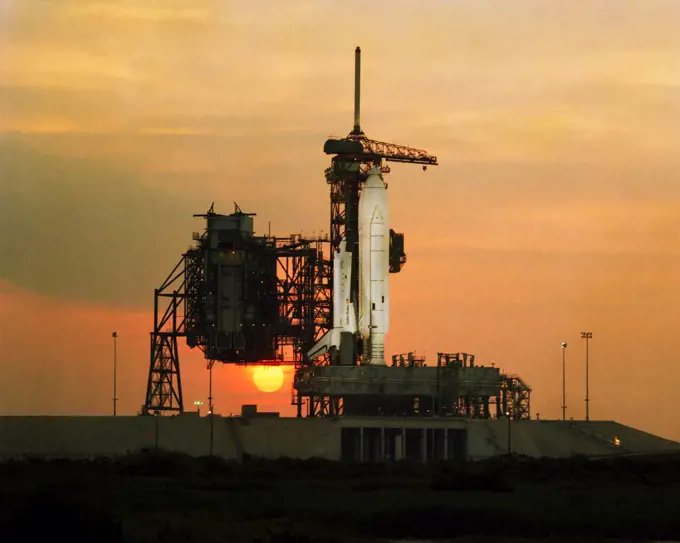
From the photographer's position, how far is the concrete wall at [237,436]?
5394 inches

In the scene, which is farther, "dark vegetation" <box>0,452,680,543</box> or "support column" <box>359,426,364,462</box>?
"support column" <box>359,426,364,462</box>

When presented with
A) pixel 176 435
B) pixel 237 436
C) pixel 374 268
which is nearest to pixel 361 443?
pixel 237 436

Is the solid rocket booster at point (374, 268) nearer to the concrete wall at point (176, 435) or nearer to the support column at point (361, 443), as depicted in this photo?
the support column at point (361, 443)

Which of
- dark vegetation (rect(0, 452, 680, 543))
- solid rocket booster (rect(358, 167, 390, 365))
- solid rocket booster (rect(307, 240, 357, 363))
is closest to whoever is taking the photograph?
dark vegetation (rect(0, 452, 680, 543))

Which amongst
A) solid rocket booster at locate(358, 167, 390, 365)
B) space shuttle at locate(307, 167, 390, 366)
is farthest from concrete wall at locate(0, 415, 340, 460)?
solid rocket booster at locate(358, 167, 390, 365)

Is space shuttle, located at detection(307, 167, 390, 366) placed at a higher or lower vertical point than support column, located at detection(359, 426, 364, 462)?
higher

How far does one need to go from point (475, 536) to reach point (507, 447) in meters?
63.6

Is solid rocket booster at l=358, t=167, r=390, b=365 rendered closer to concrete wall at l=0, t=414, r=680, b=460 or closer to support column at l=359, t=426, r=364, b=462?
support column at l=359, t=426, r=364, b=462

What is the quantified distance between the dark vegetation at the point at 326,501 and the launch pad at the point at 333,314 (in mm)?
23359

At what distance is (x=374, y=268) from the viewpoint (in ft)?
492

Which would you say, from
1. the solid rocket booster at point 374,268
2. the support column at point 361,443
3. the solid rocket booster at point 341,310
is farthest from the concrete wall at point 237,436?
the solid rocket booster at point 341,310

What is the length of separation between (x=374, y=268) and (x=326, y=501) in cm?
6086

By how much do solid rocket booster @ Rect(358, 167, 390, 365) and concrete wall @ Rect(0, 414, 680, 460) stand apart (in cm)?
1062

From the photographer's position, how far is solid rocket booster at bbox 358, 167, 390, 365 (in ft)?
491
